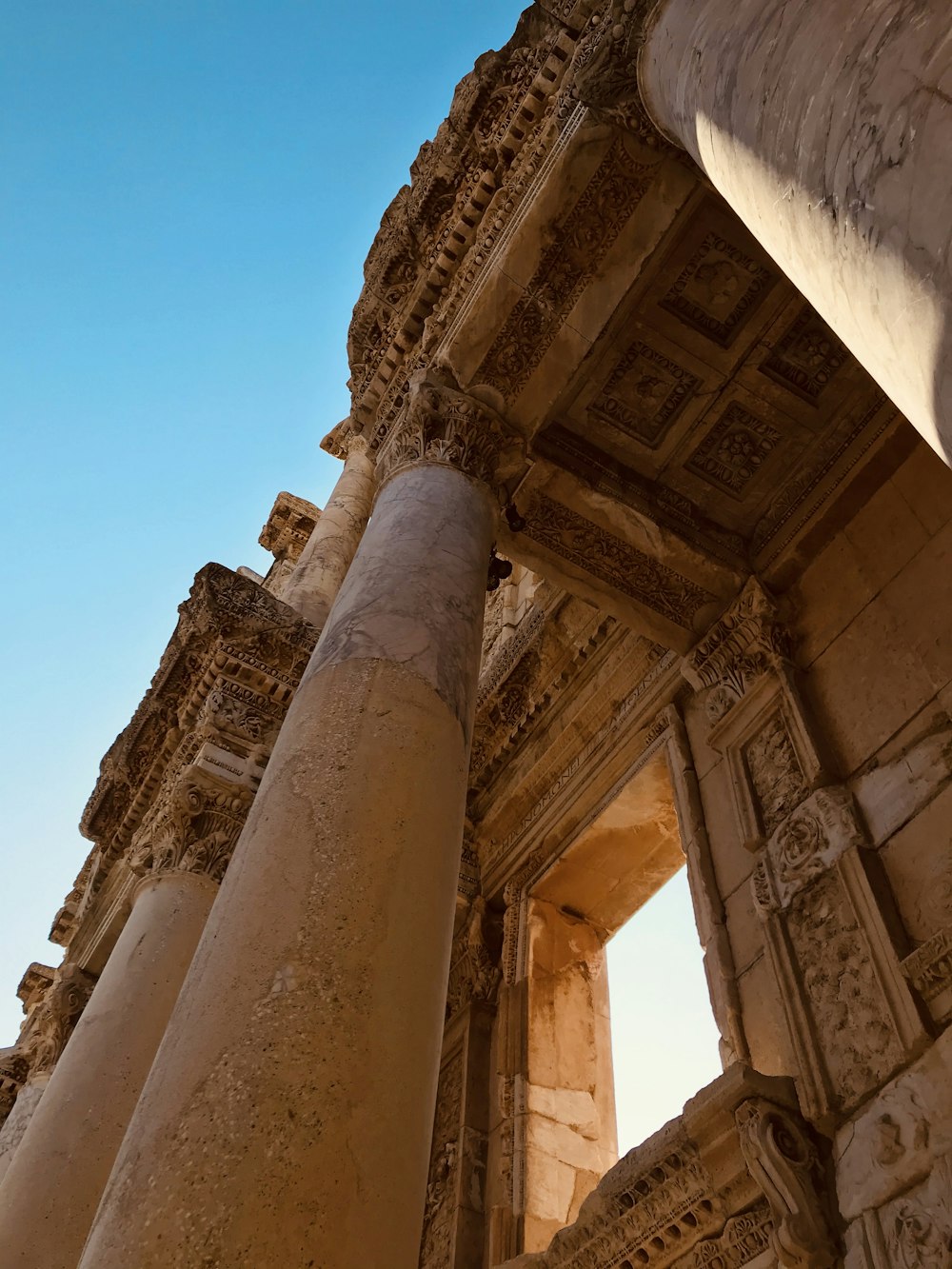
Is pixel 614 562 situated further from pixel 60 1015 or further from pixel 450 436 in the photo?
pixel 60 1015

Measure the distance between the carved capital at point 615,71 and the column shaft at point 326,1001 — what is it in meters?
3.21

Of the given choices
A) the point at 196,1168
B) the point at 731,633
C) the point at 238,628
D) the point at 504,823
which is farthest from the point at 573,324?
the point at 196,1168

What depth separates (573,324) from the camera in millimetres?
6336

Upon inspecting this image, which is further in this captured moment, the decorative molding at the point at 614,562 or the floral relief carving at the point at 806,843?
the decorative molding at the point at 614,562

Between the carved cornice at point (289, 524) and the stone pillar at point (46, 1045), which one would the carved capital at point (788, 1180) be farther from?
the carved cornice at point (289, 524)

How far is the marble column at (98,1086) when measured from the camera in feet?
20.2

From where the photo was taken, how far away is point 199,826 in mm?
7867

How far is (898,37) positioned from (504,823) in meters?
7.67

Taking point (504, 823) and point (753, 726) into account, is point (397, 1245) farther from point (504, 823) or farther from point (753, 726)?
point (504, 823)

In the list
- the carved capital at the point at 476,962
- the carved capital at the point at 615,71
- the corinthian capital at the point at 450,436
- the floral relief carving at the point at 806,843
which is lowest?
the floral relief carving at the point at 806,843

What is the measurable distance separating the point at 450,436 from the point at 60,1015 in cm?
714

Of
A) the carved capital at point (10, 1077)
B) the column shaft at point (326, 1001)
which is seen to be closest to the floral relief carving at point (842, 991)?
the column shaft at point (326, 1001)

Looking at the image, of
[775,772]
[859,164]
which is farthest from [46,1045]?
[859,164]

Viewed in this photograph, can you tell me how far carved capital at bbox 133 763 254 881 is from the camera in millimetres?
7711
